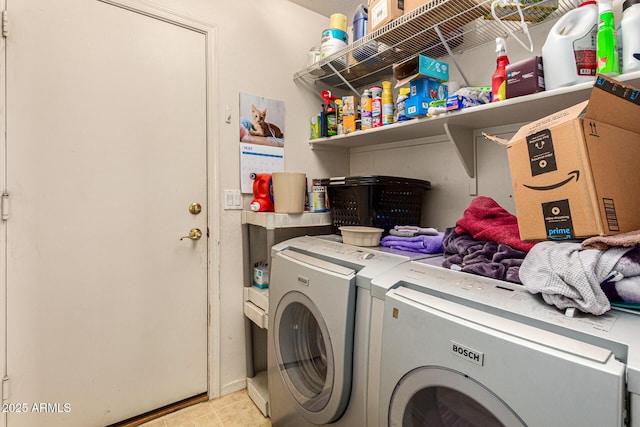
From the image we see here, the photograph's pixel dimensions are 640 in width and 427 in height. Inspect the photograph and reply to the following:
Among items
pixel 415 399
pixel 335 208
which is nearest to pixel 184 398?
pixel 335 208

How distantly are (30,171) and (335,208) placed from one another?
1.42 meters

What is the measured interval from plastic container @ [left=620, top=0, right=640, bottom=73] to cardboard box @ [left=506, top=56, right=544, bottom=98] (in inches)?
8.2

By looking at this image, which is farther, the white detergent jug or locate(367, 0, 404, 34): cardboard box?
locate(367, 0, 404, 34): cardboard box

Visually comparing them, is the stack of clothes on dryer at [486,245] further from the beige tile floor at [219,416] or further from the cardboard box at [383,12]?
the beige tile floor at [219,416]

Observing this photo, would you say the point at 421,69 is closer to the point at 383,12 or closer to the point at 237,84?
the point at 383,12

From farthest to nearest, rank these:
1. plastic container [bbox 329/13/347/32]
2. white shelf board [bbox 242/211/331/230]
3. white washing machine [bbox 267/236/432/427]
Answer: plastic container [bbox 329/13/347/32] → white shelf board [bbox 242/211/331/230] → white washing machine [bbox 267/236/432/427]

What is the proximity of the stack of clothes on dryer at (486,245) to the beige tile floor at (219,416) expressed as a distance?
4.33ft

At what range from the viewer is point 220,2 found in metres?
1.86

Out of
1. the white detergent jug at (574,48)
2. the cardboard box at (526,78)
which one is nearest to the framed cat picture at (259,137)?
the cardboard box at (526,78)

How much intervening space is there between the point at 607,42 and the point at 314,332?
1449 mm

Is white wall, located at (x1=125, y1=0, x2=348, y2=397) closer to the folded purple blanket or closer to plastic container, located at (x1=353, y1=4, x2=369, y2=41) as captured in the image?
plastic container, located at (x1=353, y1=4, x2=369, y2=41)

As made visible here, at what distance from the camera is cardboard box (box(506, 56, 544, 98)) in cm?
109

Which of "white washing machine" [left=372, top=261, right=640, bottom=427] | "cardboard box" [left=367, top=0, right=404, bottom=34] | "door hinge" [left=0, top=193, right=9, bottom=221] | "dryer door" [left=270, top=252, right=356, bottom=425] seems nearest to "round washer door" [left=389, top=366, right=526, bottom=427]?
"white washing machine" [left=372, top=261, right=640, bottom=427]

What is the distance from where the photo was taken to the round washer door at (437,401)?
72 centimetres
